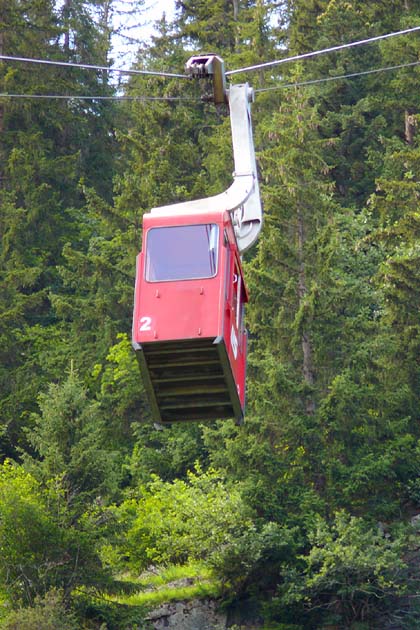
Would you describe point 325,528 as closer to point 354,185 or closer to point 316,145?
point 316,145

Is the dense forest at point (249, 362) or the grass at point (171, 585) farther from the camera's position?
the grass at point (171, 585)

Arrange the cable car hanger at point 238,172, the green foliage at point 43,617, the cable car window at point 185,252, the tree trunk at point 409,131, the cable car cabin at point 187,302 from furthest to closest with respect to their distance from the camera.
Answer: the tree trunk at point 409,131, the green foliage at point 43,617, the cable car hanger at point 238,172, the cable car window at point 185,252, the cable car cabin at point 187,302

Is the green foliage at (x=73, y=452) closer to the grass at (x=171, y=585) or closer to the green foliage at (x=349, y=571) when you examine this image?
the grass at (x=171, y=585)

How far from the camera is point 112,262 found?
4181 cm

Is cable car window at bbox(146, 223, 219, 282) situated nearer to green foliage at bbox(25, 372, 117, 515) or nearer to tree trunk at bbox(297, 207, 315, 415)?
green foliage at bbox(25, 372, 117, 515)

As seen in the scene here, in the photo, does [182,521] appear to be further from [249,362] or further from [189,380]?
[189,380]

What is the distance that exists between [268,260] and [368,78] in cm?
1728

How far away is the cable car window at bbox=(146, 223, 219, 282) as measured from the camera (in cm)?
1612

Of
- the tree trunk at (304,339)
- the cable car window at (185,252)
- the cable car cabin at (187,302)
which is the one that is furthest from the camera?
the tree trunk at (304,339)

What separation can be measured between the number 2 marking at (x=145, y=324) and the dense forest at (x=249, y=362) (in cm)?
759

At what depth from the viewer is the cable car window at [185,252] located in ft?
52.9

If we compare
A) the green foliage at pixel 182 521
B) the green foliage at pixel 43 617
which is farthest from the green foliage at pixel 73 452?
the green foliage at pixel 43 617

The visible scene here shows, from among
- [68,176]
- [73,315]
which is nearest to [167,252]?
[73,315]

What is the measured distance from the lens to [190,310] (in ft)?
52.3
